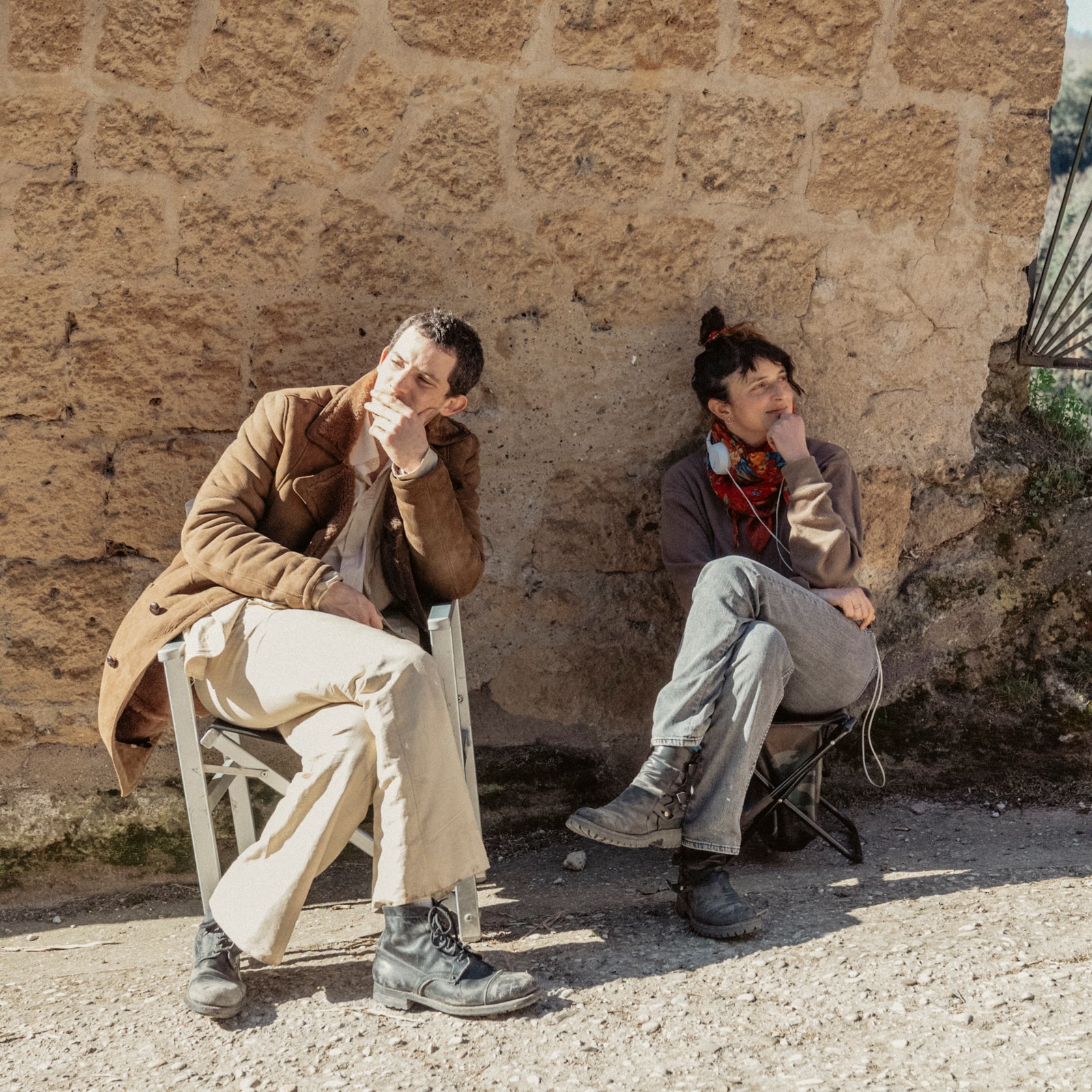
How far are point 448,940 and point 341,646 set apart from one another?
0.61m

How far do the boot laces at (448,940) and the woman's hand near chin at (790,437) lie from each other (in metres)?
1.37

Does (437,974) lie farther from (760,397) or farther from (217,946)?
(760,397)

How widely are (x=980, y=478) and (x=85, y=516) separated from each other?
8.12ft

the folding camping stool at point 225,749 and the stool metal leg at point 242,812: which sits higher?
the folding camping stool at point 225,749

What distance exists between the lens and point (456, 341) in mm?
2654

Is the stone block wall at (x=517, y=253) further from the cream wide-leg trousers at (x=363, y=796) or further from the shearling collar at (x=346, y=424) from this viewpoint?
the cream wide-leg trousers at (x=363, y=796)

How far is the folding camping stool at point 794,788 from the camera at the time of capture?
2807mm

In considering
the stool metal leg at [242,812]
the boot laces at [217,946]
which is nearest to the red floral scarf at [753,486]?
the stool metal leg at [242,812]

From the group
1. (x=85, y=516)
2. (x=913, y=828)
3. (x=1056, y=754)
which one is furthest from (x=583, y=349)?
(x=1056, y=754)

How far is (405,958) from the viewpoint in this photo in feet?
7.34

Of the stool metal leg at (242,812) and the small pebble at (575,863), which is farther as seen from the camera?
the small pebble at (575,863)

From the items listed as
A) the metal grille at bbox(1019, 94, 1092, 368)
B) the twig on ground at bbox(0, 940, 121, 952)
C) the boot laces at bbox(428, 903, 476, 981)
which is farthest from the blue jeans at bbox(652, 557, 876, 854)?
the twig on ground at bbox(0, 940, 121, 952)

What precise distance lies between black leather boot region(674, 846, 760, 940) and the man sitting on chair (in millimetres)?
489

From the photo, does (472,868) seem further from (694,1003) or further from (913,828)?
(913,828)
